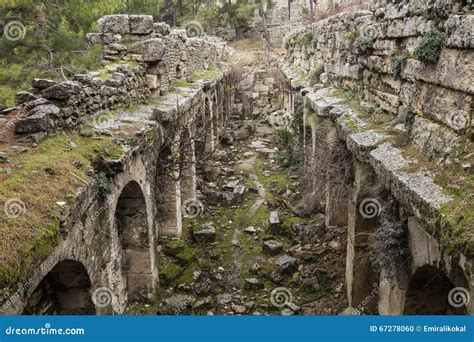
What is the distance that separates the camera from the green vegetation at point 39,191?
3.38m

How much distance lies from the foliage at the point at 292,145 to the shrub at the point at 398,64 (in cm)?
790

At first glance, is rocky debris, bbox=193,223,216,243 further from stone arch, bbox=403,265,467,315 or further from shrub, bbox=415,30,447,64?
shrub, bbox=415,30,447,64

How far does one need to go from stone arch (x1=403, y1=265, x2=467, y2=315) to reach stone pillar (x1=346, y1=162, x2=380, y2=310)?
1352mm

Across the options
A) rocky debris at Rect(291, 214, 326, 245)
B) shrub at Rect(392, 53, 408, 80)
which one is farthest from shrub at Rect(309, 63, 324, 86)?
shrub at Rect(392, 53, 408, 80)

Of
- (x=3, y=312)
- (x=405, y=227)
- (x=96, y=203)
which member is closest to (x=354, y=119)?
(x=405, y=227)

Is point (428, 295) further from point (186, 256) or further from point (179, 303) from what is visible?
point (186, 256)

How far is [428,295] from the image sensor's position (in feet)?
16.8

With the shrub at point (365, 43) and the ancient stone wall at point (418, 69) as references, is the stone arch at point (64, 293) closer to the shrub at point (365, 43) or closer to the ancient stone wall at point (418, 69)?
the ancient stone wall at point (418, 69)

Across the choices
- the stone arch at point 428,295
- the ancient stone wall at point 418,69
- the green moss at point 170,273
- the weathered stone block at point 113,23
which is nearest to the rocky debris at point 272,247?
the green moss at point 170,273

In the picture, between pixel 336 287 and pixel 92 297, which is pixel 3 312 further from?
pixel 336 287

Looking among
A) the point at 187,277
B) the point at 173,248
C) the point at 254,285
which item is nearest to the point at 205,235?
the point at 173,248

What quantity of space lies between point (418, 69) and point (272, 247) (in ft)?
18.4

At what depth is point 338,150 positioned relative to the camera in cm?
768

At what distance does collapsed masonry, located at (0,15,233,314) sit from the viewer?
423 cm
